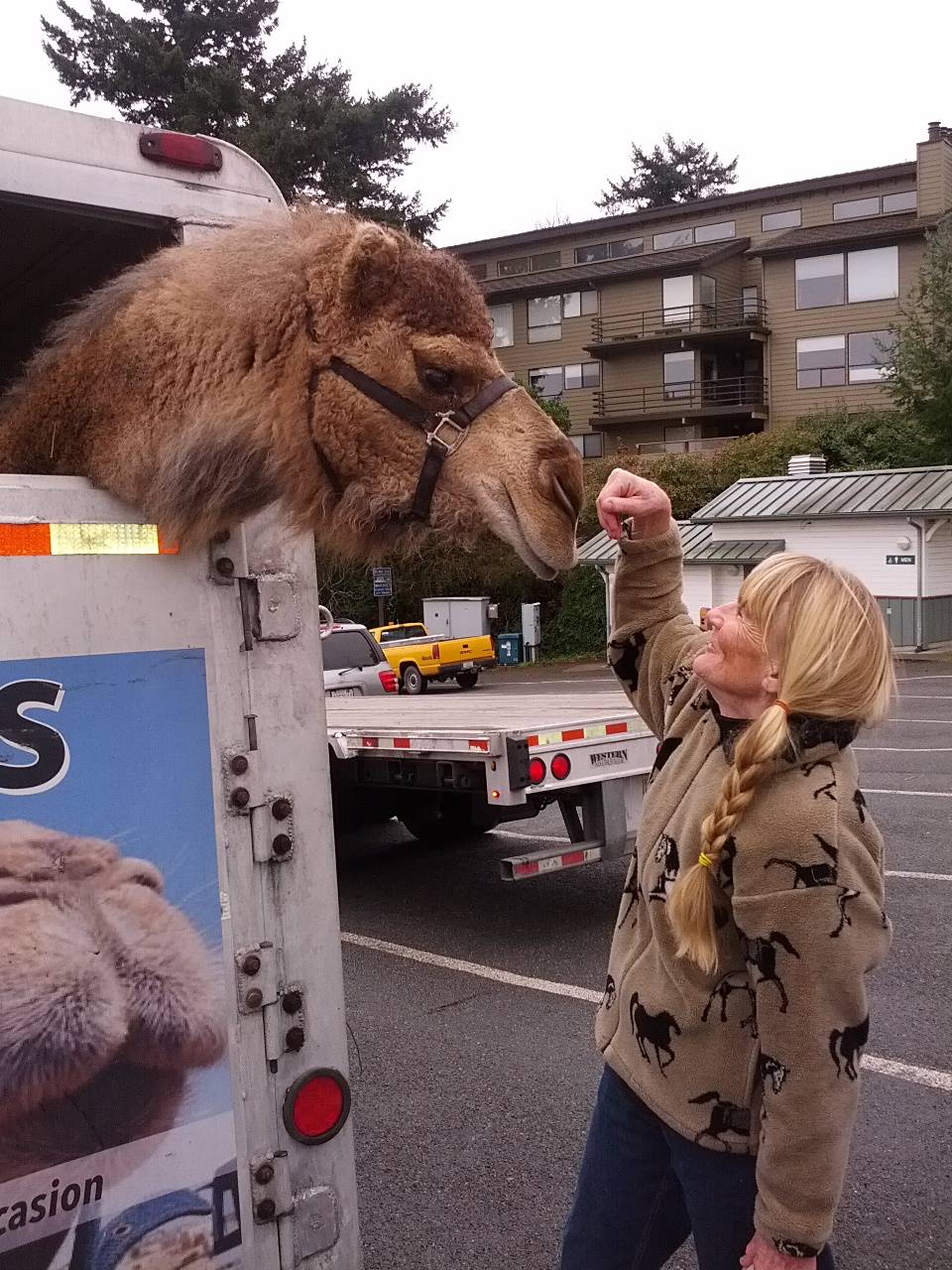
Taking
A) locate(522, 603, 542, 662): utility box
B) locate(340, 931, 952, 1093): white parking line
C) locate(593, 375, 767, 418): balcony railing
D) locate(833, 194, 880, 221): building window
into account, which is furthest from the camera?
locate(833, 194, 880, 221): building window

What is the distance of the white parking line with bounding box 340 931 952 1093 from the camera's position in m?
4.61

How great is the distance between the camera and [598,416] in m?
42.8

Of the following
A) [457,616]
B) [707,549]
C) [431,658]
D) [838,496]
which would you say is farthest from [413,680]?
[838,496]

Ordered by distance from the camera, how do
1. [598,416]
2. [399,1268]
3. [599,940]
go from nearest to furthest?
[399,1268] < [599,940] < [598,416]

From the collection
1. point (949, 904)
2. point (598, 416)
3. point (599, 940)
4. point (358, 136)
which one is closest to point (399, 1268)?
point (599, 940)

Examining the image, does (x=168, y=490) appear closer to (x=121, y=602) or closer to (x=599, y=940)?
(x=121, y=602)

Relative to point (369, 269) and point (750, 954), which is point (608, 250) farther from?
point (750, 954)

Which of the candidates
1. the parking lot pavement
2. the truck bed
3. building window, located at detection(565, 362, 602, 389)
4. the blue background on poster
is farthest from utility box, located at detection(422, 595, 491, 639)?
the blue background on poster

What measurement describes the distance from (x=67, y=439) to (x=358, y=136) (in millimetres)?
27221

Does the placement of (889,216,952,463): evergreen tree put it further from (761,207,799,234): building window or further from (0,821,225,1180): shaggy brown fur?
(0,821,225,1180): shaggy brown fur

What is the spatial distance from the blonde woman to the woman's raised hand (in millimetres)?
459

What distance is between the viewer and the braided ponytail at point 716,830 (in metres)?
1.89

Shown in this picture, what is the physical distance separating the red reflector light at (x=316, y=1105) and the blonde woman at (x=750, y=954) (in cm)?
54

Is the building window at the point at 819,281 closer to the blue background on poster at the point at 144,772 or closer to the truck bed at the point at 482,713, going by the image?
the truck bed at the point at 482,713
